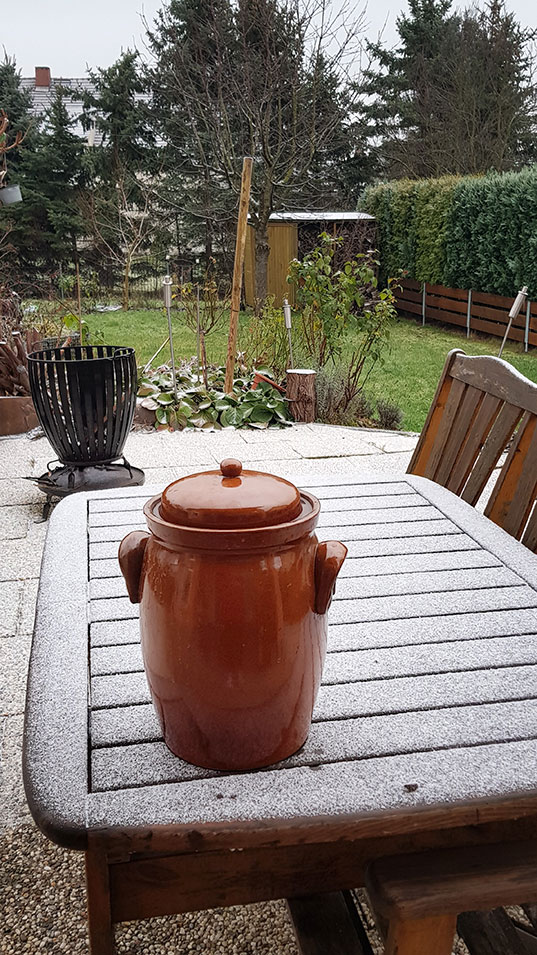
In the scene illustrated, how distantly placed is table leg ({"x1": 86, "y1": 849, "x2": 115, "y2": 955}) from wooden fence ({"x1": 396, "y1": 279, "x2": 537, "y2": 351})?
32.1ft

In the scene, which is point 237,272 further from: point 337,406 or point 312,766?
point 312,766

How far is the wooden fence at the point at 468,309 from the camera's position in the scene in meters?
10.2

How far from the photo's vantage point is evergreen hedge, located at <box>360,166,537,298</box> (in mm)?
10141

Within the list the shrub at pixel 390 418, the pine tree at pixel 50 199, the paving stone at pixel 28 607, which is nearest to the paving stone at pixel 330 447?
the shrub at pixel 390 418

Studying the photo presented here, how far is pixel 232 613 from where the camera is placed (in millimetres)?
811

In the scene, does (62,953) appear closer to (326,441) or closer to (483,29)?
(326,441)

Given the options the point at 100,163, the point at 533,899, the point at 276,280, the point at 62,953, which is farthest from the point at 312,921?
the point at 100,163

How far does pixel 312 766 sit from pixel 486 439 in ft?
4.62

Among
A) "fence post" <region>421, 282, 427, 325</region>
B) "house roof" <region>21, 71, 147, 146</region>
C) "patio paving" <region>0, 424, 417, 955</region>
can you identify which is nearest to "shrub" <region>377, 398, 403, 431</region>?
"patio paving" <region>0, 424, 417, 955</region>

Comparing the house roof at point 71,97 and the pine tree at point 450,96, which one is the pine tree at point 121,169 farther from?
the pine tree at point 450,96

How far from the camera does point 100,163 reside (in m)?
17.2

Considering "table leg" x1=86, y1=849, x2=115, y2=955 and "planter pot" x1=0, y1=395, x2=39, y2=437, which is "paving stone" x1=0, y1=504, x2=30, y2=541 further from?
"table leg" x1=86, y1=849, x2=115, y2=955

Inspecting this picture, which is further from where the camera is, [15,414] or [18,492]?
[15,414]

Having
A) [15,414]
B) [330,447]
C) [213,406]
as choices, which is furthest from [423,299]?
[15,414]
